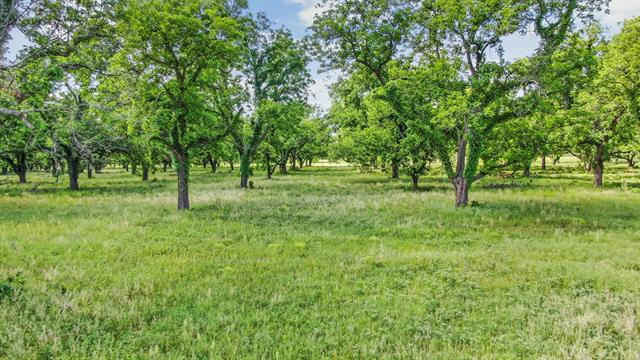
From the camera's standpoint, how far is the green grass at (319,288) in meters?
6.05

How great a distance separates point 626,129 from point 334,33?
2540 centimetres

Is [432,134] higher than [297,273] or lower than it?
higher

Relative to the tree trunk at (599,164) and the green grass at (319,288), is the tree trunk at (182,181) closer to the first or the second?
the green grass at (319,288)

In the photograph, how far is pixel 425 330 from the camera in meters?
6.60

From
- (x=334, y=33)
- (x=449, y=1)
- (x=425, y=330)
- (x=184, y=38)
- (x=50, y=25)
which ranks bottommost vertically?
(x=425, y=330)

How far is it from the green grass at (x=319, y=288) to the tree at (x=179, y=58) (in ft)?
19.3

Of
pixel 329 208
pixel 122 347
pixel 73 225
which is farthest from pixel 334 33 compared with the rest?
pixel 122 347

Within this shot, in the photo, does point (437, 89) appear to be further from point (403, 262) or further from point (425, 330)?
point (425, 330)

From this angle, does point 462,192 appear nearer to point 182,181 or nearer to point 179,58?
point 182,181

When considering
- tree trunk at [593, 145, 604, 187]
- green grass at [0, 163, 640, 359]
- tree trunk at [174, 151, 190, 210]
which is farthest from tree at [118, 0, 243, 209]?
tree trunk at [593, 145, 604, 187]

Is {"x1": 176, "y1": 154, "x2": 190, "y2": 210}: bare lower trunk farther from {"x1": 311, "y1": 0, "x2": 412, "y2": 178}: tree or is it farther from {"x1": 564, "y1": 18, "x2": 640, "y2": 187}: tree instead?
{"x1": 564, "y1": 18, "x2": 640, "y2": 187}: tree

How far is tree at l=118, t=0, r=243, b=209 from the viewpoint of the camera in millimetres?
17688

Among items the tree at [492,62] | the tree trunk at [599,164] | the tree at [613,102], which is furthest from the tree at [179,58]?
the tree trunk at [599,164]

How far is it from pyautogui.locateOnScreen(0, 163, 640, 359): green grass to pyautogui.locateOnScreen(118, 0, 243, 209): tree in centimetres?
588
